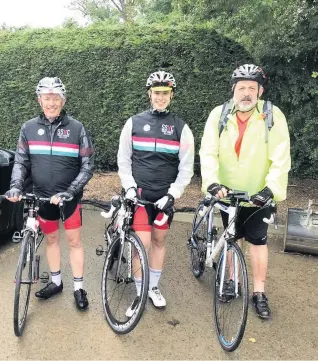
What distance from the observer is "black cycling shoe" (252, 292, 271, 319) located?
3.32 metres

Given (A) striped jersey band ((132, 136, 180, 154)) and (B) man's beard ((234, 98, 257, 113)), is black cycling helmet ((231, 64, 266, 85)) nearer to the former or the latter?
(B) man's beard ((234, 98, 257, 113))

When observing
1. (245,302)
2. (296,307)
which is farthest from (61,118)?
(296,307)

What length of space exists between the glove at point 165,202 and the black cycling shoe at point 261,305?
115 centimetres

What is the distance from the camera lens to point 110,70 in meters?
7.68

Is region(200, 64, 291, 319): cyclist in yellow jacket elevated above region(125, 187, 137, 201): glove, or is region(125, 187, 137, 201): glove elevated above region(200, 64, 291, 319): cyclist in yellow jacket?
region(200, 64, 291, 319): cyclist in yellow jacket

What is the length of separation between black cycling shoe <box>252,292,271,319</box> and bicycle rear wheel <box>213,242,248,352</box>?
34cm

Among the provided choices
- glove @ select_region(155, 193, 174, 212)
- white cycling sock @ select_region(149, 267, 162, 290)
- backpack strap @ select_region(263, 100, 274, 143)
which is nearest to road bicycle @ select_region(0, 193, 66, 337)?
glove @ select_region(155, 193, 174, 212)

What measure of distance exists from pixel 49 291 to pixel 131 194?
126cm

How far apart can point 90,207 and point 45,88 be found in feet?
11.3

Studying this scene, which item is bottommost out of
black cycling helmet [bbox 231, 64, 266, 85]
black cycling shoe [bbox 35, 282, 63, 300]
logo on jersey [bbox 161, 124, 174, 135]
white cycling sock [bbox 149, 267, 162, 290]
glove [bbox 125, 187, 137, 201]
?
black cycling shoe [bbox 35, 282, 63, 300]

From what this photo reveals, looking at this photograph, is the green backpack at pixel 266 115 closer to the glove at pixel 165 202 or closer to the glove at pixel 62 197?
the glove at pixel 165 202

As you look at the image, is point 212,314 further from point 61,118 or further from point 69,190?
point 61,118

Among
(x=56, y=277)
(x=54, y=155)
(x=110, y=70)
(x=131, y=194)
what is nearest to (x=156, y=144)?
(x=131, y=194)

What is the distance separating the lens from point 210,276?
4137 mm
